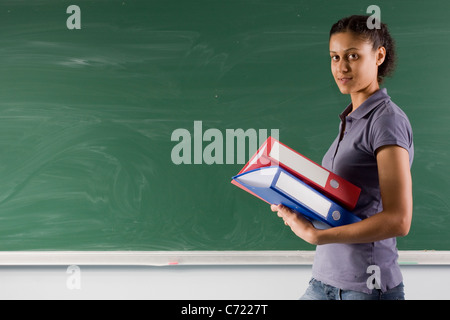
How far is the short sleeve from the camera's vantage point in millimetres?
875

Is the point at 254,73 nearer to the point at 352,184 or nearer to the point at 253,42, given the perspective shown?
the point at 253,42

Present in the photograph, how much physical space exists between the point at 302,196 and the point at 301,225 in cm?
7

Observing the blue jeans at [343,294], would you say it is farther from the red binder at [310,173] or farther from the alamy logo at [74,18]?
the alamy logo at [74,18]

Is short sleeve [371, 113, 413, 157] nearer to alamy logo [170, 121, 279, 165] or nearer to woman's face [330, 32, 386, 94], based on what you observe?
woman's face [330, 32, 386, 94]

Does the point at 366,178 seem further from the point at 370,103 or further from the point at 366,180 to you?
the point at 370,103

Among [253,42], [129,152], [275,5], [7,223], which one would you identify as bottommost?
[7,223]

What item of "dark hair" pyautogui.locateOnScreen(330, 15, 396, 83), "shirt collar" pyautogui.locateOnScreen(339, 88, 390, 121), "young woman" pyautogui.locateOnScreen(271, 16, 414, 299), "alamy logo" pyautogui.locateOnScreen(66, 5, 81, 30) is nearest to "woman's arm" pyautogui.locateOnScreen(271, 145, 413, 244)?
"young woman" pyautogui.locateOnScreen(271, 16, 414, 299)

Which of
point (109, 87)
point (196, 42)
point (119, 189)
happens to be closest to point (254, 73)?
point (196, 42)

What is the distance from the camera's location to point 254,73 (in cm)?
210

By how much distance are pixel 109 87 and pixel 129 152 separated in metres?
0.35

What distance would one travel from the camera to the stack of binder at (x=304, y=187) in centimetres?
93
